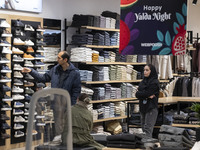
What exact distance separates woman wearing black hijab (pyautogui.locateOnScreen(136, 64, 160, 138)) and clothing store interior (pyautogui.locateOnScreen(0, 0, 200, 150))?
0.02 metres

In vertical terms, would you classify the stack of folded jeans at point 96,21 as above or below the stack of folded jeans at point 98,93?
above

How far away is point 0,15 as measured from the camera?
28.1 ft

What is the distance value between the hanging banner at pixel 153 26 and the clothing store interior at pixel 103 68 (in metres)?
0.01

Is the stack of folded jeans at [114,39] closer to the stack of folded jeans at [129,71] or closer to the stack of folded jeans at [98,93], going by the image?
the stack of folded jeans at [129,71]

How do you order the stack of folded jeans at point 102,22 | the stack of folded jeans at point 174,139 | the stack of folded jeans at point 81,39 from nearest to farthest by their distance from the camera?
1. the stack of folded jeans at point 174,139
2. the stack of folded jeans at point 81,39
3. the stack of folded jeans at point 102,22

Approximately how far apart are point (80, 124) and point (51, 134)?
3.76 m

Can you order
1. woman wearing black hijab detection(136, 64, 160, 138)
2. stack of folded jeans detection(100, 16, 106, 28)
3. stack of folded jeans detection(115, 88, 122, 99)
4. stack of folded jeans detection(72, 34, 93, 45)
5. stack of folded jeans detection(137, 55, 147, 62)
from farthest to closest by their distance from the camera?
1. stack of folded jeans detection(137, 55, 147, 62)
2. stack of folded jeans detection(115, 88, 122, 99)
3. stack of folded jeans detection(100, 16, 106, 28)
4. stack of folded jeans detection(72, 34, 93, 45)
5. woman wearing black hijab detection(136, 64, 160, 138)

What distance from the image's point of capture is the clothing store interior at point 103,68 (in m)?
4.60

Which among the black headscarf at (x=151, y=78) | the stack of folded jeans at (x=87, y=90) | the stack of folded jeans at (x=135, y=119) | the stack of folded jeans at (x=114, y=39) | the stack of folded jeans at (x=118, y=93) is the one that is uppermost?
the stack of folded jeans at (x=114, y=39)

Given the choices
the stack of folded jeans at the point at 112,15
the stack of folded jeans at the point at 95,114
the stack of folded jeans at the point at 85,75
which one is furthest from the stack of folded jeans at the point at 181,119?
the stack of folded jeans at the point at 112,15

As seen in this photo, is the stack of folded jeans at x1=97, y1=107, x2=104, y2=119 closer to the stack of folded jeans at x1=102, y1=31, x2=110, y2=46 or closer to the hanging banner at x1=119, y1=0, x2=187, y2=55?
the stack of folded jeans at x1=102, y1=31, x2=110, y2=46

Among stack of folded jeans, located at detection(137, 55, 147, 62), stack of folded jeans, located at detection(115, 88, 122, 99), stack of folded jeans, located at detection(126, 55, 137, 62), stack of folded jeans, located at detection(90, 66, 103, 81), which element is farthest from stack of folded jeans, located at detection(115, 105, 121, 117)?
Result: stack of folded jeans, located at detection(137, 55, 147, 62)

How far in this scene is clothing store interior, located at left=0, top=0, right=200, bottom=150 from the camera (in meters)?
4.60

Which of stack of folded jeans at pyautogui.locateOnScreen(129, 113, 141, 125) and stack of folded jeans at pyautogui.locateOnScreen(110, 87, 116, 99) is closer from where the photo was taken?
stack of folded jeans at pyautogui.locateOnScreen(129, 113, 141, 125)
